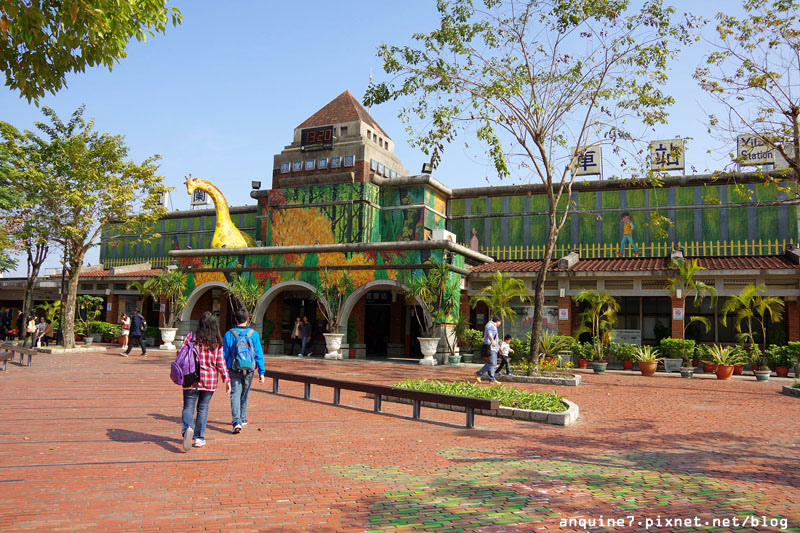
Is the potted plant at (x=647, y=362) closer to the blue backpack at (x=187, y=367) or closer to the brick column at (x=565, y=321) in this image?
the brick column at (x=565, y=321)

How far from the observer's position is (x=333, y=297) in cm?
2419

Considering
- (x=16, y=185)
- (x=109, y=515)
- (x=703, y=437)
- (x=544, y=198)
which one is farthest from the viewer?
(x=544, y=198)

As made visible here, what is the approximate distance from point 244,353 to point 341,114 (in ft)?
71.9

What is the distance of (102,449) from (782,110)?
14.1 m

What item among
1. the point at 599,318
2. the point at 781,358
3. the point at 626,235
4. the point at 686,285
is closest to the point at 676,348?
the point at 686,285

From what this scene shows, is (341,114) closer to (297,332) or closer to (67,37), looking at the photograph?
(297,332)

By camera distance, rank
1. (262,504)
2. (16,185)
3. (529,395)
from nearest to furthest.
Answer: (262,504) < (529,395) < (16,185)

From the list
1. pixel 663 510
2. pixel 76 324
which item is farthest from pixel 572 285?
pixel 76 324

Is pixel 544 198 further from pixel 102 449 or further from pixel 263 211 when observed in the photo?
pixel 102 449

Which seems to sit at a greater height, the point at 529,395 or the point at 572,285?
the point at 572,285

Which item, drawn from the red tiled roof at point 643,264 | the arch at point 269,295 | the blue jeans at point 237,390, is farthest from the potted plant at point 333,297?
the blue jeans at point 237,390

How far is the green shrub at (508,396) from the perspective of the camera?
1037 cm

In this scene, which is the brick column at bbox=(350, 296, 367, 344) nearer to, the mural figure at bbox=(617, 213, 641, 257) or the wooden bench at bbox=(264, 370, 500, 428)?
the mural figure at bbox=(617, 213, 641, 257)

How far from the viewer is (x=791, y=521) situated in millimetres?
4887
